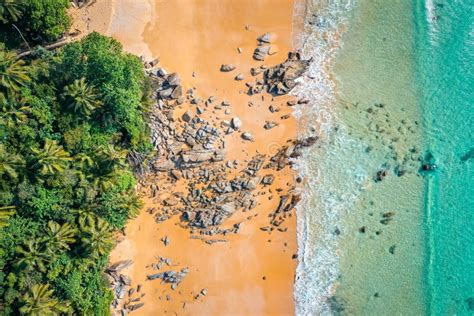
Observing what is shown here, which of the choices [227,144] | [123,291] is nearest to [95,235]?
[123,291]

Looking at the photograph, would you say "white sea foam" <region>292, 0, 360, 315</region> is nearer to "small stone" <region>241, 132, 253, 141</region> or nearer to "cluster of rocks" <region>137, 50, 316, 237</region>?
"cluster of rocks" <region>137, 50, 316, 237</region>

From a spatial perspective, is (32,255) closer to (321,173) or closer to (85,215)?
(85,215)

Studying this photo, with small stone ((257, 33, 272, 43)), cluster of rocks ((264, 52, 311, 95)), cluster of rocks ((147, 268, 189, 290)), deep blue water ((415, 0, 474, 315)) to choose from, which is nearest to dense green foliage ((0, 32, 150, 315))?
cluster of rocks ((147, 268, 189, 290))

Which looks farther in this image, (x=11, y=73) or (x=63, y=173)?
(x=63, y=173)

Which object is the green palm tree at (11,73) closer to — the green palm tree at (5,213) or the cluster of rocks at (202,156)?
the green palm tree at (5,213)

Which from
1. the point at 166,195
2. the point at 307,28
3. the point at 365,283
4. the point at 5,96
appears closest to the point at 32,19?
the point at 5,96

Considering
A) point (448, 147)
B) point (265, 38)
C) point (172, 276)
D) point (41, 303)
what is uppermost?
point (265, 38)
